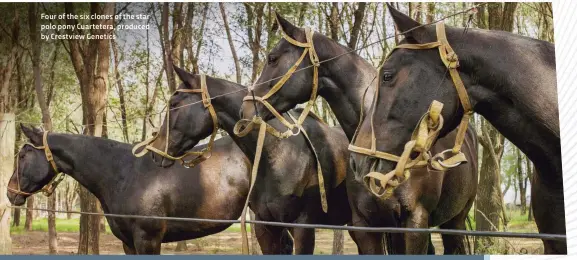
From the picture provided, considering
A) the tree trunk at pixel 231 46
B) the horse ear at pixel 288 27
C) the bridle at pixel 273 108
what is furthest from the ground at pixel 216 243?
the horse ear at pixel 288 27

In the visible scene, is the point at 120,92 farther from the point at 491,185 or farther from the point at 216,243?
the point at 491,185

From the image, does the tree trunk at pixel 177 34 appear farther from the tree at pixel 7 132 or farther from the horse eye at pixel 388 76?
the horse eye at pixel 388 76

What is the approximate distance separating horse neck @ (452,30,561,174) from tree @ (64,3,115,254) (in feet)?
17.1

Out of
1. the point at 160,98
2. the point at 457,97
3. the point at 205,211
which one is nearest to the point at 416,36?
the point at 457,97

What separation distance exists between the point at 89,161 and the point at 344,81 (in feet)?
8.25

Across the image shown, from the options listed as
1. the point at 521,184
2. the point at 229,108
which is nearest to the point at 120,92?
the point at 229,108

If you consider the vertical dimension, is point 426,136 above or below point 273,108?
below

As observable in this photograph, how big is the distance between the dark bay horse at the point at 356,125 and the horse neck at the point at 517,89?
4.72 feet

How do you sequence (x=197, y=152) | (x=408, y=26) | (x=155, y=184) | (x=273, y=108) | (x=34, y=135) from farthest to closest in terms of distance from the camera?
(x=34, y=135) < (x=155, y=184) < (x=197, y=152) < (x=273, y=108) < (x=408, y=26)

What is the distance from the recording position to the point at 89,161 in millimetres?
6047

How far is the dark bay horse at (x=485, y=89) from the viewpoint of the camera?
280 centimetres

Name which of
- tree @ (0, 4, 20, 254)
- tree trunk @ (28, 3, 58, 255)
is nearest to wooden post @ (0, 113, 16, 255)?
tree @ (0, 4, 20, 254)

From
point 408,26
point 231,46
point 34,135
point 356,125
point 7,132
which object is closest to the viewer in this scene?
point 408,26

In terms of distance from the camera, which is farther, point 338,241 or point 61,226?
point 61,226
